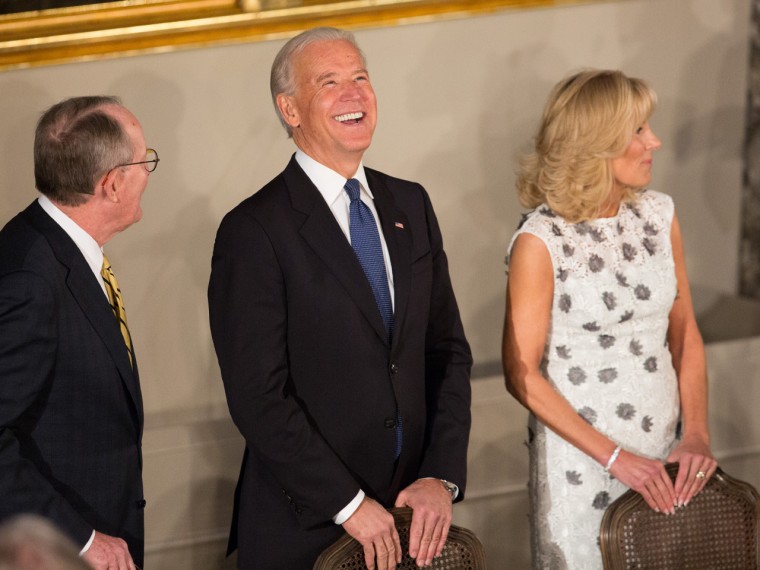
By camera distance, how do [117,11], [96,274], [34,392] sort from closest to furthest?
[34,392], [96,274], [117,11]

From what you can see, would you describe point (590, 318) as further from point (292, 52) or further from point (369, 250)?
point (292, 52)

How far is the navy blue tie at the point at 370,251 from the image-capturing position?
2.60 m

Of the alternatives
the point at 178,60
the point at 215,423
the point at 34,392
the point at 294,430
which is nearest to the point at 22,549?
the point at 34,392

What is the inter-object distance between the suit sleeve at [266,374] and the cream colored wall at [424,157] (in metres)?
1.39

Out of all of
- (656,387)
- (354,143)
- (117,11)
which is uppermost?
(117,11)

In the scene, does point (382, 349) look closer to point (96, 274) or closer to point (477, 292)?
point (96, 274)

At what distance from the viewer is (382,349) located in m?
2.58

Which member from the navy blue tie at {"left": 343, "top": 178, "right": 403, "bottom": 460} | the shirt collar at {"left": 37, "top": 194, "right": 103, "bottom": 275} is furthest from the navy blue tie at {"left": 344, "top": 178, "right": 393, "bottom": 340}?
the shirt collar at {"left": 37, "top": 194, "right": 103, "bottom": 275}

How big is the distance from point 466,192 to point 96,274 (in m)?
2.18

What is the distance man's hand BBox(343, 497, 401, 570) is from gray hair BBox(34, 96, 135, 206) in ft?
3.23

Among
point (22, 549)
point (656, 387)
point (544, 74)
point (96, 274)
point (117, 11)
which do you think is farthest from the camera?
point (544, 74)

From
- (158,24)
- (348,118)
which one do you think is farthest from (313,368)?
(158,24)

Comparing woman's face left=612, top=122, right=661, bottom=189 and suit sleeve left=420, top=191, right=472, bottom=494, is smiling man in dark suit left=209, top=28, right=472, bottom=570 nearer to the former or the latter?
suit sleeve left=420, top=191, right=472, bottom=494

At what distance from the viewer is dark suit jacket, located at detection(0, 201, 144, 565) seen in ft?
7.18
